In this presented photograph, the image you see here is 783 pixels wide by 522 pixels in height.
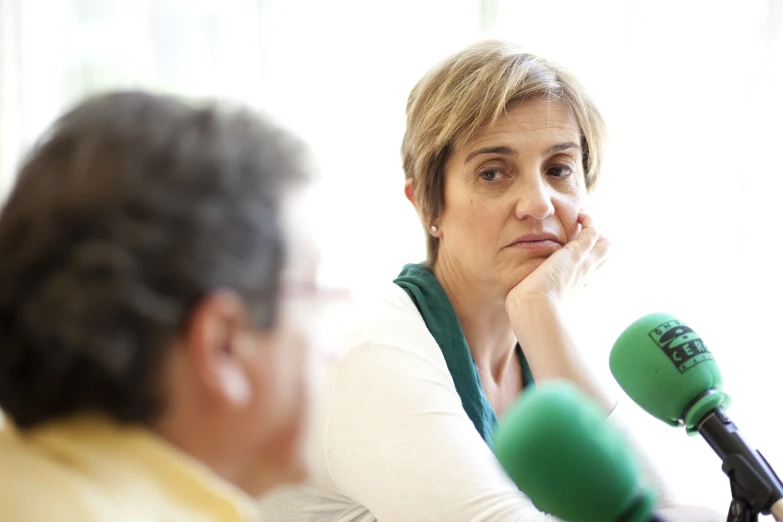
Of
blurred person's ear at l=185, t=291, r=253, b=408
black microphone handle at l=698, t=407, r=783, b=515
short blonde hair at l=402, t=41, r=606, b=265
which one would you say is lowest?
Result: black microphone handle at l=698, t=407, r=783, b=515

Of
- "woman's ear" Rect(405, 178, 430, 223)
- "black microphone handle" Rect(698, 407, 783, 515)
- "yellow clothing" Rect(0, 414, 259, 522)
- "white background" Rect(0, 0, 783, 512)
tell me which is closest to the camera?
"yellow clothing" Rect(0, 414, 259, 522)

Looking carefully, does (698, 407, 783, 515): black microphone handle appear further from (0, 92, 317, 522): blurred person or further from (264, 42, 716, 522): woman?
(0, 92, 317, 522): blurred person

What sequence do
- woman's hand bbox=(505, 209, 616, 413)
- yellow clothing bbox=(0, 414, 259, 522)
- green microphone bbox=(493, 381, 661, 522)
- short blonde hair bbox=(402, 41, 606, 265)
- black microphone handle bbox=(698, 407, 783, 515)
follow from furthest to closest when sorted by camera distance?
1. short blonde hair bbox=(402, 41, 606, 265)
2. woman's hand bbox=(505, 209, 616, 413)
3. black microphone handle bbox=(698, 407, 783, 515)
4. green microphone bbox=(493, 381, 661, 522)
5. yellow clothing bbox=(0, 414, 259, 522)

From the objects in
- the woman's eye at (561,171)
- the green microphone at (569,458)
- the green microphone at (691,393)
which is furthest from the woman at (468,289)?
the green microphone at (569,458)

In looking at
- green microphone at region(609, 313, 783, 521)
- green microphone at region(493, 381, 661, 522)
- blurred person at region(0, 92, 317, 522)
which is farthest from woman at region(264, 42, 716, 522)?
blurred person at region(0, 92, 317, 522)

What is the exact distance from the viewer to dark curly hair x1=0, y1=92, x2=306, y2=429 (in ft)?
1.98

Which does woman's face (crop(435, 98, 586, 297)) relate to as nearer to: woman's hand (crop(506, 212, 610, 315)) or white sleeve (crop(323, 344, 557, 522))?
woman's hand (crop(506, 212, 610, 315))

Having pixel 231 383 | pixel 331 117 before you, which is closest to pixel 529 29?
pixel 331 117

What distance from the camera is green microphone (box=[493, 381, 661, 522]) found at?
0.73 meters

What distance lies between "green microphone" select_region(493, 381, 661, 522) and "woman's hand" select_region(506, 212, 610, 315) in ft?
2.05

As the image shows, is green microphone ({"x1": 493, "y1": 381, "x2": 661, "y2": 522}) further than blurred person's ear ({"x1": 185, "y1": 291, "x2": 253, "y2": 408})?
Yes

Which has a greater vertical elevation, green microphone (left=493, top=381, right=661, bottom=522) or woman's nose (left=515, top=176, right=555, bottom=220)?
woman's nose (left=515, top=176, right=555, bottom=220)

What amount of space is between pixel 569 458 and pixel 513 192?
2.46ft

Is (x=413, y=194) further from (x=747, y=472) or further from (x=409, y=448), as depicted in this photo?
(x=747, y=472)
